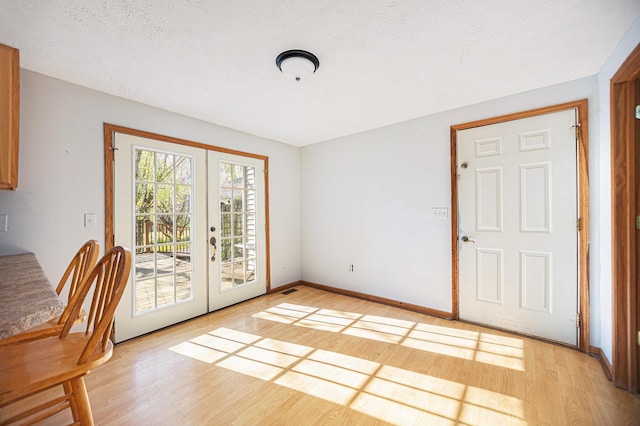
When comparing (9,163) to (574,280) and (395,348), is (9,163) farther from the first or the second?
(574,280)

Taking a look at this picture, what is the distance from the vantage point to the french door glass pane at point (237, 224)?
3.42 metres

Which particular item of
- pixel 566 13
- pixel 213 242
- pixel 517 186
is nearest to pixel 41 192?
pixel 213 242

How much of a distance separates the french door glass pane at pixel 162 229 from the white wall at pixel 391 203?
6.21 ft

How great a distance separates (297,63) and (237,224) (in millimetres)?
2295

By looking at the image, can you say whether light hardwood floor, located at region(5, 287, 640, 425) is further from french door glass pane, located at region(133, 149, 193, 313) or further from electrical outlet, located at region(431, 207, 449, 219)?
electrical outlet, located at region(431, 207, 449, 219)

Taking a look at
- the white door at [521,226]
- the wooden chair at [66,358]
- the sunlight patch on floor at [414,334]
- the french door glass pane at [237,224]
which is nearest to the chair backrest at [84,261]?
the wooden chair at [66,358]

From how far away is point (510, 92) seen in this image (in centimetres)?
255

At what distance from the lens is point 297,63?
1913 millimetres

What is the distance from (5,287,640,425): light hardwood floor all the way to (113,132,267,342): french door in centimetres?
33

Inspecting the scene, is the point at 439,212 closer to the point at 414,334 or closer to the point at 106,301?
the point at 414,334

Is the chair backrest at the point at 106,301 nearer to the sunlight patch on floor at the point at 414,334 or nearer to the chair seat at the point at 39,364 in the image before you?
the chair seat at the point at 39,364

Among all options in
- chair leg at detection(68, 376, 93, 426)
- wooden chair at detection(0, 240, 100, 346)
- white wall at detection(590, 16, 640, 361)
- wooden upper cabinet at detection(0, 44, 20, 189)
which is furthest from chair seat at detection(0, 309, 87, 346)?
white wall at detection(590, 16, 640, 361)

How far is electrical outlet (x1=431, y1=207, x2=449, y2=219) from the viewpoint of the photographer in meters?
2.98

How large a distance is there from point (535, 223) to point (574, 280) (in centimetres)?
55
